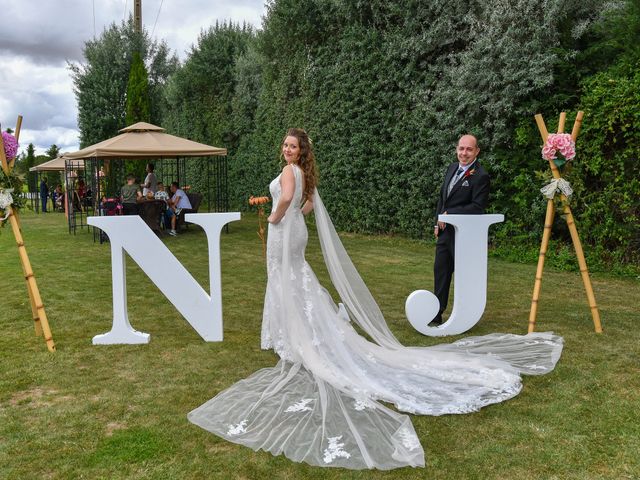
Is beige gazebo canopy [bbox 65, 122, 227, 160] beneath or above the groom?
above

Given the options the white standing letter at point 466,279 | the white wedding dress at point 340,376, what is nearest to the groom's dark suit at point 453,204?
the white standing letter at point 466,279

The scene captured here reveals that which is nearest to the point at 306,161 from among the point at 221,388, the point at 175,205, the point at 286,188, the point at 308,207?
the point at 286,188

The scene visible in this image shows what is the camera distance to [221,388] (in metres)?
4.05

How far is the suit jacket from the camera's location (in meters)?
5.57

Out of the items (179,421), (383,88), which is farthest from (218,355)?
(383,88)

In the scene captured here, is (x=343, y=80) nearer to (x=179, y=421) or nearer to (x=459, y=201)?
(x=459, y=201)

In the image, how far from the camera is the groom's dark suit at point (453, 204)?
5.57 m

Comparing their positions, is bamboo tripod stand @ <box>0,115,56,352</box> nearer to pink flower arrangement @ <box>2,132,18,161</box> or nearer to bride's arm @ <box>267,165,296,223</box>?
pink flower arrangement @ <box>2,132,18,161</box>

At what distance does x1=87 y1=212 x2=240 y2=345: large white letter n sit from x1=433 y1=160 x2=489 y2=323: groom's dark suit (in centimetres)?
232

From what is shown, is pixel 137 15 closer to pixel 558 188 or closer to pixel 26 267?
pixel 26 267

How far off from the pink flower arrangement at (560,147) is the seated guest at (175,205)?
11.0 m

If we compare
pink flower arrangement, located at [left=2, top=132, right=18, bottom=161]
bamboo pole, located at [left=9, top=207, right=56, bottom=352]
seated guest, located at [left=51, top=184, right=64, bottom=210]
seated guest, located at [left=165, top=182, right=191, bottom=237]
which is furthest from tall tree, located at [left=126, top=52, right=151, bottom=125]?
bamboo pole, located at [left=9, top=207, right=56, bottom=352]

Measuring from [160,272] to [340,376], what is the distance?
2132 mm

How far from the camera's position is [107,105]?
A: 25984 mm
